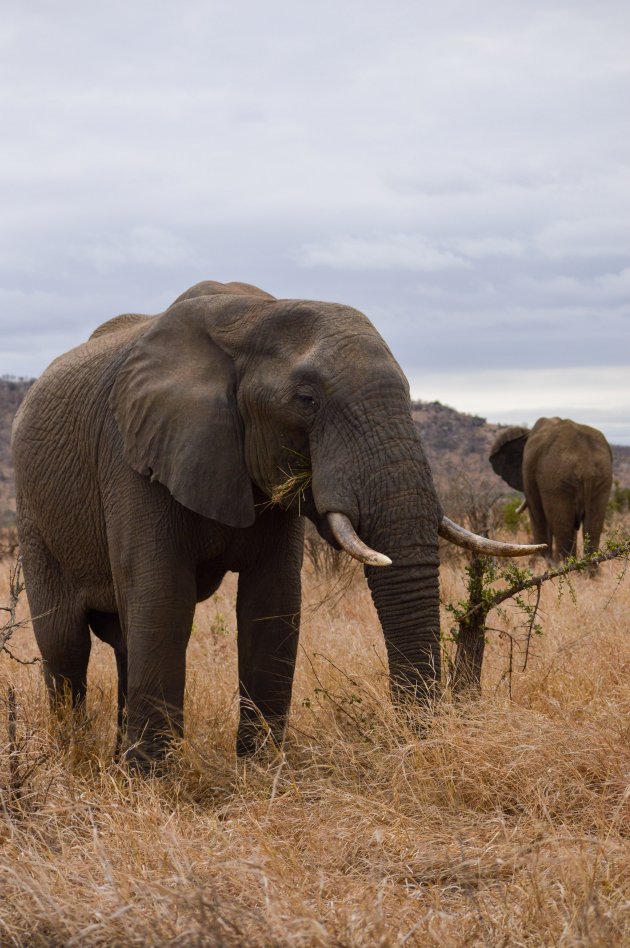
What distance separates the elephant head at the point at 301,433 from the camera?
5.04m

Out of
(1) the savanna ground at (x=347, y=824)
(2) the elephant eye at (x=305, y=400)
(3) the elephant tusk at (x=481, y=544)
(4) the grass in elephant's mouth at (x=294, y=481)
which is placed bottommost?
(1) the savanna ground at (x=347, y=824)

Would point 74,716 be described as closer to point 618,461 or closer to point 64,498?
point 64,498

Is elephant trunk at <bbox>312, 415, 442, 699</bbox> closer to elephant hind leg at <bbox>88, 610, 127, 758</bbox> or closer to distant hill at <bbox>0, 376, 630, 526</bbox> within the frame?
elephant hind leg at <bbox>88, 610, 127, 758</bbox>

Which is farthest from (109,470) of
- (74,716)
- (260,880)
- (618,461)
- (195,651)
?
(618,461)

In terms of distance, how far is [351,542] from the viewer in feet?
16.0

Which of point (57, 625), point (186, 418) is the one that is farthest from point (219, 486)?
point (57, 625)

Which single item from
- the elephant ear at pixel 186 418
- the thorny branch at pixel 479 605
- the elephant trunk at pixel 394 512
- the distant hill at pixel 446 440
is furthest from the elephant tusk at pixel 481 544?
the distant hill at pixel 446 440

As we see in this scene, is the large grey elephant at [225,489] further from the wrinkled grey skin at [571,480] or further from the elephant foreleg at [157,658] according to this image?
the wrinkled grey skin at [571,480]

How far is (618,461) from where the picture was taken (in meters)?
57.1

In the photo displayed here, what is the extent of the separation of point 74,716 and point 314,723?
134cm

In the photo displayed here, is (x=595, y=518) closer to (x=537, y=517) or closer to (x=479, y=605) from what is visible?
(x=537, y=517)

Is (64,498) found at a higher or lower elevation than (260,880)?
higher

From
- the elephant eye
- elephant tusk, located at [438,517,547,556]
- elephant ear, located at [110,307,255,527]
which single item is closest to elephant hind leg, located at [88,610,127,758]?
elephant ear, located at [110,307,255,527]

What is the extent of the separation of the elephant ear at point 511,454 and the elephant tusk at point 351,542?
1269cm
